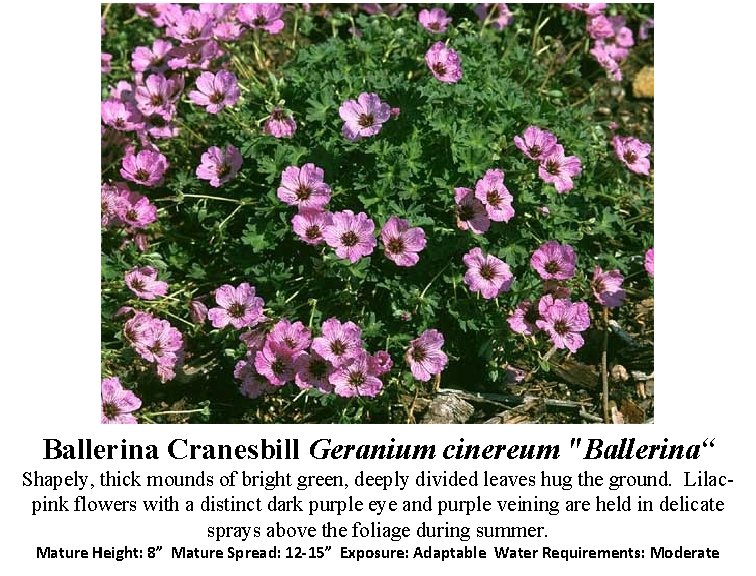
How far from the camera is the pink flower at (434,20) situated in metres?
3.73

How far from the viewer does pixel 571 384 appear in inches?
135

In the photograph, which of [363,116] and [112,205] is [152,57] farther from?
[363,116]

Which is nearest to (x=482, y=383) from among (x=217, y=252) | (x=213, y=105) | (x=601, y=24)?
(x=217, y=252)

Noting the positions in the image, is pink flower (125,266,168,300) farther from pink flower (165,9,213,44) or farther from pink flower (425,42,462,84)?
pink flower (425,42,462,84)

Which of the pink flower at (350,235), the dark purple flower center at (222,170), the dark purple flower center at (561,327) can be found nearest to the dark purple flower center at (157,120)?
the dark purple flower center at (222,170)

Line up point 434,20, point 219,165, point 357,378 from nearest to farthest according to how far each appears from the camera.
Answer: point 357,378, point 219,165, point 434,20

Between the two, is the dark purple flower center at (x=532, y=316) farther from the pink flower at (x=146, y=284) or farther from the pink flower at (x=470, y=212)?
the pink flower at (x=146, y=284)

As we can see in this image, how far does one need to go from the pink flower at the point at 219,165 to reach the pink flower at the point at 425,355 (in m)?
0.94

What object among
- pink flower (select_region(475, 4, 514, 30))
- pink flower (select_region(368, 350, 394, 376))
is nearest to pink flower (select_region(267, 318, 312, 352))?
pink flower (select_region(368, 350, 394, 376))

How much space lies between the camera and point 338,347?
9.68ft

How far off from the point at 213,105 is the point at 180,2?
922 millimetres

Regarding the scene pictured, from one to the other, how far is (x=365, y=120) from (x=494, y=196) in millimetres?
515

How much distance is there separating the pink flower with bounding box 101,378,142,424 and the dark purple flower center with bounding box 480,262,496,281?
1.24 metres

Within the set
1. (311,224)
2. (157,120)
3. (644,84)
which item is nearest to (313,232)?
(311,224)
